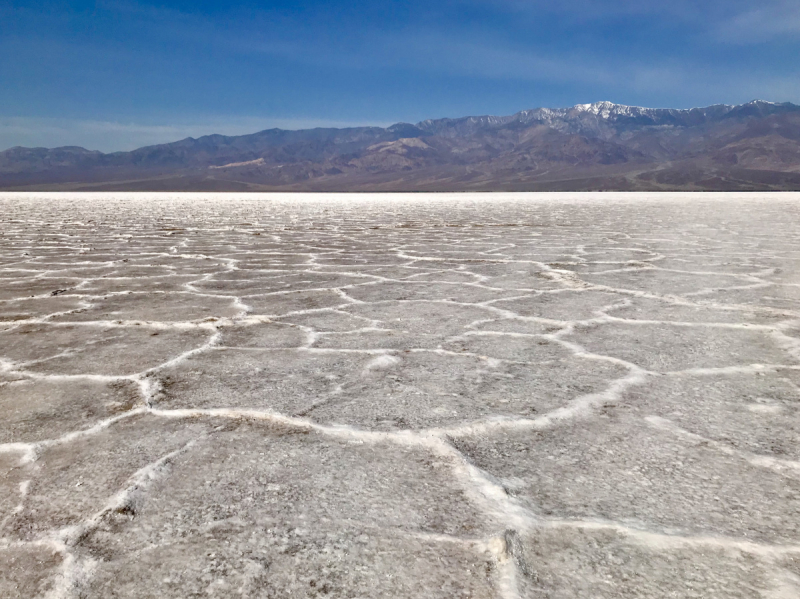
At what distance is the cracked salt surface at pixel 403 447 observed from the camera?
2.86 feet

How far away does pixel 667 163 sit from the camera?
400 ft

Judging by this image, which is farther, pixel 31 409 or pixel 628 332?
pixel 628 332

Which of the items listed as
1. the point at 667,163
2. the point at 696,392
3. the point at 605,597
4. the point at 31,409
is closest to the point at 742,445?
the point at 696,392

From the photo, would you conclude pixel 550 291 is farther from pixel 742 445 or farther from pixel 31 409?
pixel 31 409

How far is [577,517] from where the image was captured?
38.9 inches

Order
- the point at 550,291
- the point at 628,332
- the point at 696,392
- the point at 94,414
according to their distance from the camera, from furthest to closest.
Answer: the point at 550,291
the point at 628,332
the point at 696,392
the point at 94,414

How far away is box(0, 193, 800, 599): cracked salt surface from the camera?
0.87m

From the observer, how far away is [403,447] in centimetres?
127

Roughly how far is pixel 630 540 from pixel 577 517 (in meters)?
0.09

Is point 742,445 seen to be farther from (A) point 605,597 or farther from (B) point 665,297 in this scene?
(B) point 665,297

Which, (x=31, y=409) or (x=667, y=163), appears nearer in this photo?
(x=31, y=409)

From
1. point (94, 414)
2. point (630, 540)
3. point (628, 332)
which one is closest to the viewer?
point (630, 540)

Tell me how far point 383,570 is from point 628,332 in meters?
1.61

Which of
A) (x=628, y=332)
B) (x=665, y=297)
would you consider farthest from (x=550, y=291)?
(x=628, y=332)
